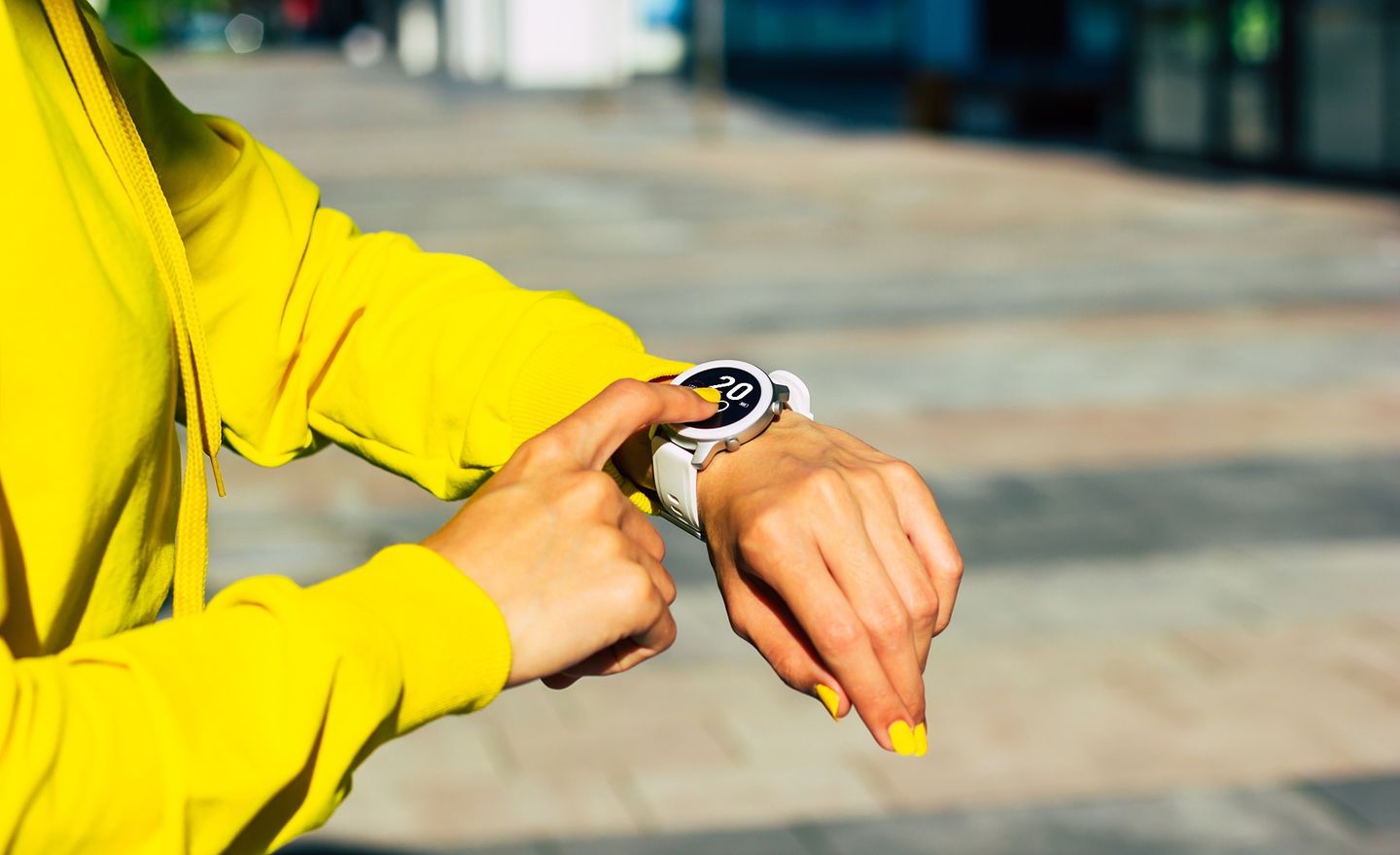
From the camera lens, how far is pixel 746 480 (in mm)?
1354

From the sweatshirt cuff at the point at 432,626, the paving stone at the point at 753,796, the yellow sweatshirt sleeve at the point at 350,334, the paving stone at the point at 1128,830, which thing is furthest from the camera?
the paving stone at the point at 753,796

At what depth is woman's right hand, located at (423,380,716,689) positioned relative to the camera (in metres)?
1.13

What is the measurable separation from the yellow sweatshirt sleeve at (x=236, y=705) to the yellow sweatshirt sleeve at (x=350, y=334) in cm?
40

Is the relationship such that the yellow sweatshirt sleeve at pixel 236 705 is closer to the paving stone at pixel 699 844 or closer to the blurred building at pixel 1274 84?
the paving stone at pixel 699 844

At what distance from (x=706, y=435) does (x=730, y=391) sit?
92 millimetres

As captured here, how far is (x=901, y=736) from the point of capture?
1220 mm

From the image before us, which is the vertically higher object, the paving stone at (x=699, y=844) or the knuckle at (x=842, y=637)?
the knuckle at (x=842, y=637)

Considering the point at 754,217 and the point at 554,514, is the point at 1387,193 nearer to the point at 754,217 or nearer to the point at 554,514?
the point at 754,217

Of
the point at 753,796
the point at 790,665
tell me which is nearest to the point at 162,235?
the point at 790,665

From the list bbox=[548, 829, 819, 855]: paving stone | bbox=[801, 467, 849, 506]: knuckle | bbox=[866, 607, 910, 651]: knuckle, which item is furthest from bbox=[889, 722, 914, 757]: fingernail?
bbox=[548, 829, 819, 855]: paving stone

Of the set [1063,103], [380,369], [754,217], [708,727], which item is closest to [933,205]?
[754,217]

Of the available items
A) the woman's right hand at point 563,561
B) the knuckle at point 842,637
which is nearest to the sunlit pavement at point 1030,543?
the woman's right hand at point 563,561

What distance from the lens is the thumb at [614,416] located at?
4.06 ft

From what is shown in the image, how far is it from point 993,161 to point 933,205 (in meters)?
4.24
